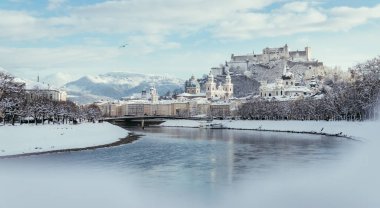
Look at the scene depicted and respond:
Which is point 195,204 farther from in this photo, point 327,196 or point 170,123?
point 170,123

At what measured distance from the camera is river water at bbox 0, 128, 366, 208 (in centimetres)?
2217

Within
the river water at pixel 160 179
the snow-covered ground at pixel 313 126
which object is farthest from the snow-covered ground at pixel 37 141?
the snow-covered ground at pixel 313 126

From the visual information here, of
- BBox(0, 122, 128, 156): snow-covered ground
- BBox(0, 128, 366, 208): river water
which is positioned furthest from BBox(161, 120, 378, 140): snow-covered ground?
BBox(0, 122, 128, 156): snow-covered ground

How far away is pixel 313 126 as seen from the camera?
89.1m

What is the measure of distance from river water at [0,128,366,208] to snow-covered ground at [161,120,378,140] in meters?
23.9

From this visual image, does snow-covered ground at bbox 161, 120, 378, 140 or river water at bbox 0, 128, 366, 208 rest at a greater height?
snow-covered ground at bbox 161, 120, 378, 140

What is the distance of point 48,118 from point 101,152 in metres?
49.9

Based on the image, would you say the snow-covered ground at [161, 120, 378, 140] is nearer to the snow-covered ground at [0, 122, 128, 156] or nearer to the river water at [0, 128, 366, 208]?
the river water at [0, 128, 366, 208]

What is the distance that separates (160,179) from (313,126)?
63.7m

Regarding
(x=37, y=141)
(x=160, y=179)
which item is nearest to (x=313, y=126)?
(x=37, y=141)

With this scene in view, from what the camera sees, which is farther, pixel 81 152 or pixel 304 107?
pixel 304 107

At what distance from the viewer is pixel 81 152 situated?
46.4 m

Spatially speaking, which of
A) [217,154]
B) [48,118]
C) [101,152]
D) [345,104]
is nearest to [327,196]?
[217,154]

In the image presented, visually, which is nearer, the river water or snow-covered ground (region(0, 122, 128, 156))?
the river water
